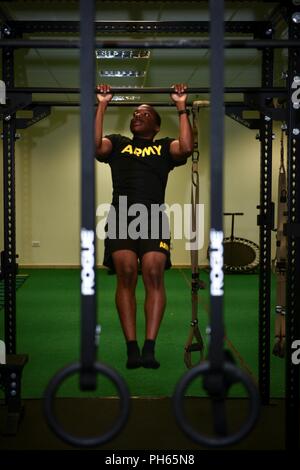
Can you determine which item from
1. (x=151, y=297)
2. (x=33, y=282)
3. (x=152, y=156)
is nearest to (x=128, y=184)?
(x=152, y=156)

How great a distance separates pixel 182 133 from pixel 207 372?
160 cm

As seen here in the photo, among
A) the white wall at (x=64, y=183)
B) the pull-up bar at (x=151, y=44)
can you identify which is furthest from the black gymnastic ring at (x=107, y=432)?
the white wall at (x=64, y=183)

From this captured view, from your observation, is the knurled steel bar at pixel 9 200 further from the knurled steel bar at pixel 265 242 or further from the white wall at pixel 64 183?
the white wall at pixel 64 183

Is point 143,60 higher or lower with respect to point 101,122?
higher

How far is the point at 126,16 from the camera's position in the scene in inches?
208

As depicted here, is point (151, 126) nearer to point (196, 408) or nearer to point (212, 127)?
point (212, 127)

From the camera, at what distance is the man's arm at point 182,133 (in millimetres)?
2732

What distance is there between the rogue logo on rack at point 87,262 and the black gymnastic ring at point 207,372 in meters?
0.40

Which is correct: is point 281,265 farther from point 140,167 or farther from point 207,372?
point 207,372

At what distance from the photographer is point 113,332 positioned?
6.18 meters

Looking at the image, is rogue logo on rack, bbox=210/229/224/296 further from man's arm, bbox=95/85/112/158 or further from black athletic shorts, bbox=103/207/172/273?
man's arm, bbox=95/85/112/158

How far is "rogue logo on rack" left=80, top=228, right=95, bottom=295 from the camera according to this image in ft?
5.31

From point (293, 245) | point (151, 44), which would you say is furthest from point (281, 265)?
point (151, 44)
